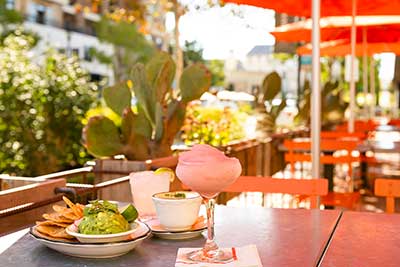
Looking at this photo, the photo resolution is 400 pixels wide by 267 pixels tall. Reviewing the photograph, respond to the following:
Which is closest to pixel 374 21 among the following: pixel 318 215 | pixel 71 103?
pixel 71 103

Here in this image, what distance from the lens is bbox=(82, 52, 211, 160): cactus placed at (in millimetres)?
4652

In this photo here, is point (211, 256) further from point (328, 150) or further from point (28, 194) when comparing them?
point (328, 150)

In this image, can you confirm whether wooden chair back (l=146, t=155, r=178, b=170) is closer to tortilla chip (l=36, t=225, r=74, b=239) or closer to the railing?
the railing

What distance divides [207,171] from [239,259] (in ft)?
0.82

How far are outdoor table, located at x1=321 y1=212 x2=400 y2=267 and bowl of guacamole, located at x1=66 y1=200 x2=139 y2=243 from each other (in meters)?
0.55

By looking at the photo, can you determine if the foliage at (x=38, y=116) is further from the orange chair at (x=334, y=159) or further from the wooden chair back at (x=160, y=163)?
the wooden chair back at (x=160, y=163)

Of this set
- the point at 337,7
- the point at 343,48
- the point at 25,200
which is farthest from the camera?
the point at 343,48

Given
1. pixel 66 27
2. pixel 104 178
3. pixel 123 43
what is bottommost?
pixel 104 178

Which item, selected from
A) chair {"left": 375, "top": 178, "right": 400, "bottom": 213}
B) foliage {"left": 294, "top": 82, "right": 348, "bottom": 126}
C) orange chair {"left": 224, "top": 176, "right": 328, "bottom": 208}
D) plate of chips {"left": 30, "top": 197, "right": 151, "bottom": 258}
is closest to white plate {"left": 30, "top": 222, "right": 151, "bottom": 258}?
plate of chips {"left": 30, "top": 197, "right": 151, "bottom": 258}

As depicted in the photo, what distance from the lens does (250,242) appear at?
2.09m

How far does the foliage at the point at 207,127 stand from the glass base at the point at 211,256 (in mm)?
4421

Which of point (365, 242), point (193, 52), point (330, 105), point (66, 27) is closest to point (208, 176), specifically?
point (365, 242)

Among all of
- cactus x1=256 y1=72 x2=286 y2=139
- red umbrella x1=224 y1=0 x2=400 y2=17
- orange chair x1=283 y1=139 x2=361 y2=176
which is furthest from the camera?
cactus x1=256 y1=72 x2=286 y2=139

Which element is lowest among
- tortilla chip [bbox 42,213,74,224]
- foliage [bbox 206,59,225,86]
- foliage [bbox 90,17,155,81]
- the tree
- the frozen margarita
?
tortilla chip [bbox 42,213,74,224]
